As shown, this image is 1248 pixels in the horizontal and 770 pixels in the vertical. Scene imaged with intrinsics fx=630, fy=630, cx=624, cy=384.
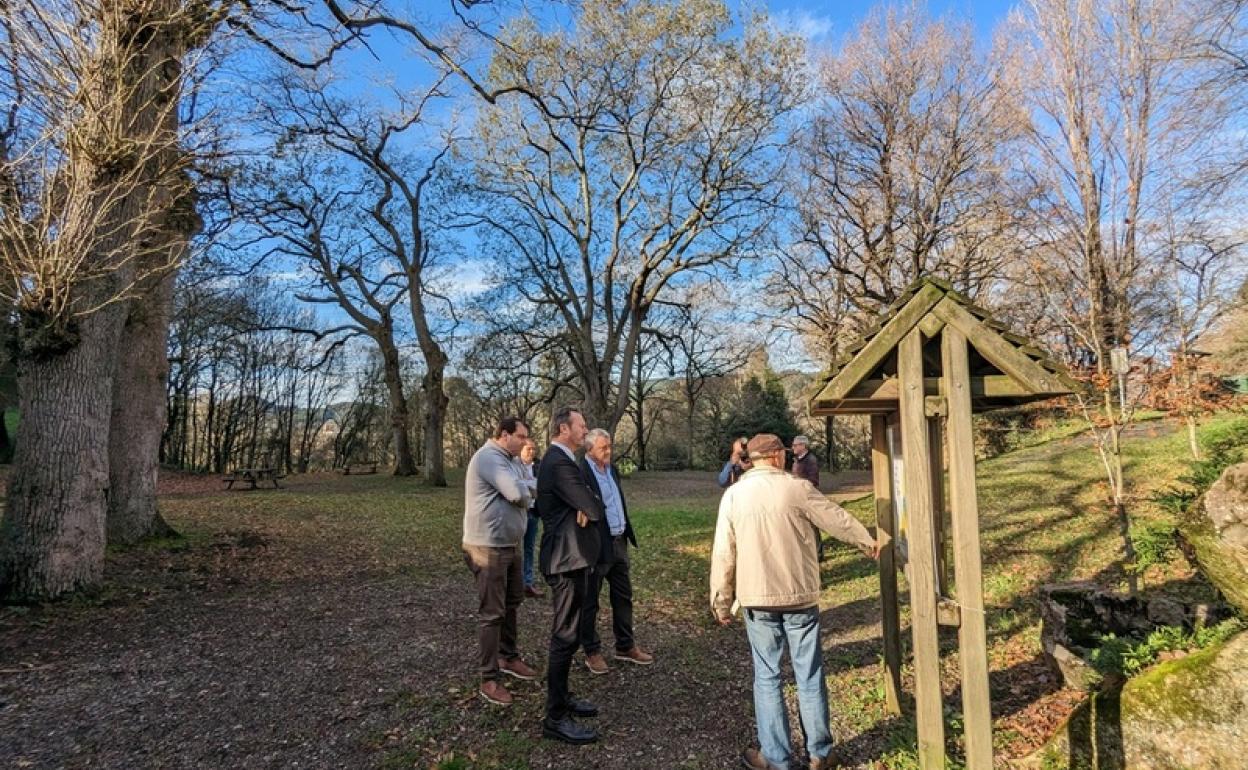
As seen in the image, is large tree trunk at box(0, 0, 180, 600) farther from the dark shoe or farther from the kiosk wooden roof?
the dark shoe

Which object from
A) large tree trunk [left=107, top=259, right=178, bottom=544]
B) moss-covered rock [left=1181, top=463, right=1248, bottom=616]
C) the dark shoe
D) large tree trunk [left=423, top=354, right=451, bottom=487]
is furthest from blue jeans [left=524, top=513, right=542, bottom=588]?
large tree trunk [left=423, top=354, right=451, bottom=487]

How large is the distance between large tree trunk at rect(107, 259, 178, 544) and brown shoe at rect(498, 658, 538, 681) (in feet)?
22.2

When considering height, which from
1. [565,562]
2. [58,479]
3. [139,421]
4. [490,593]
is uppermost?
[139,421]

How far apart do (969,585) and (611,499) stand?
113 inches

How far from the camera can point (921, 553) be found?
3.39 m

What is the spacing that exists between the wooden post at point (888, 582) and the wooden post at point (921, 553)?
900 millimetres

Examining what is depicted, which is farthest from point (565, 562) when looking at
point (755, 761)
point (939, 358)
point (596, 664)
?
point (939, 358)

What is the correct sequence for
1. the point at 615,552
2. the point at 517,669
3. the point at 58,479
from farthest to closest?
the point at 58,479
the point at 615,552
the point at 517,669

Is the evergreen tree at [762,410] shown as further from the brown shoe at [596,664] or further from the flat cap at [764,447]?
the flat cap at [764,447]

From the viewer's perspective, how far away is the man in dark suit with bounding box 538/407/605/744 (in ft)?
13.1

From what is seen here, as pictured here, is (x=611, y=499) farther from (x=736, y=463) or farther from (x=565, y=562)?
(x=736, y=463)

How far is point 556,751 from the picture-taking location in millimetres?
3846

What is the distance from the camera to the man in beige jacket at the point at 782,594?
3490 mm

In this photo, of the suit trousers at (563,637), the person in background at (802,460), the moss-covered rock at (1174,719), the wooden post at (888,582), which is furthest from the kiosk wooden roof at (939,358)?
the person in background at (802,460)
